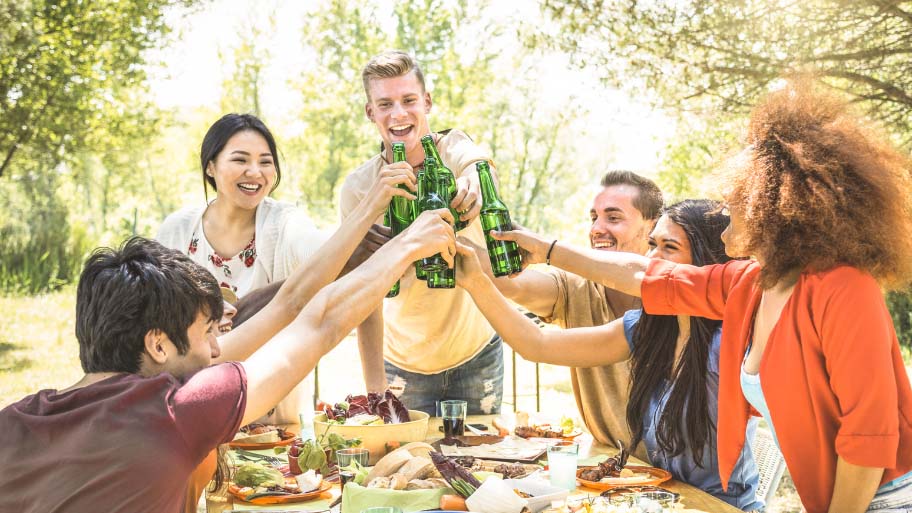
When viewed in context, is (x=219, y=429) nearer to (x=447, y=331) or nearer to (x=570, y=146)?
(x=447, y=331)

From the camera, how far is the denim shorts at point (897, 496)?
2.19m

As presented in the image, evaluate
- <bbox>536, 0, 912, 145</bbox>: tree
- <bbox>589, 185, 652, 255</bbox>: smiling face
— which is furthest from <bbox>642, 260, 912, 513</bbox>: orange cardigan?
<bbox>536, 0, 912, 145</bbox>: tree

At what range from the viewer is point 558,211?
3294 cm

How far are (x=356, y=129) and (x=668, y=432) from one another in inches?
783

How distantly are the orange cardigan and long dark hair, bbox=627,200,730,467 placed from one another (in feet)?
2.24

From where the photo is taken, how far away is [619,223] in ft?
13.5

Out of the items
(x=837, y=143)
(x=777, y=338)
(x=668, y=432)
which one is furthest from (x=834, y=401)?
(x=668, y=432)

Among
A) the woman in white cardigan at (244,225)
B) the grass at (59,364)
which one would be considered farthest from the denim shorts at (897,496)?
the grass at (59,364)

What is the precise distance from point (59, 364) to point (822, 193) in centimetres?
1138

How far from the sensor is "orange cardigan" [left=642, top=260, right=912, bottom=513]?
2066mm

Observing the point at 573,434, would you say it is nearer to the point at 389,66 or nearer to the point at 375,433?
the point at 375,433

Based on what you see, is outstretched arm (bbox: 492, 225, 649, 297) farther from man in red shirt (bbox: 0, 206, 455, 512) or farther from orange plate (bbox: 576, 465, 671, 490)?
man in red shirt (bbox: 0, 206, 455, 512)

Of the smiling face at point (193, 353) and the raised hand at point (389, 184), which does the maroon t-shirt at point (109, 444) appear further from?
the raised hand at point (389, 184)

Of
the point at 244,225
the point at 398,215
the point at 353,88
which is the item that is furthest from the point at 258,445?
the point at 353,88
